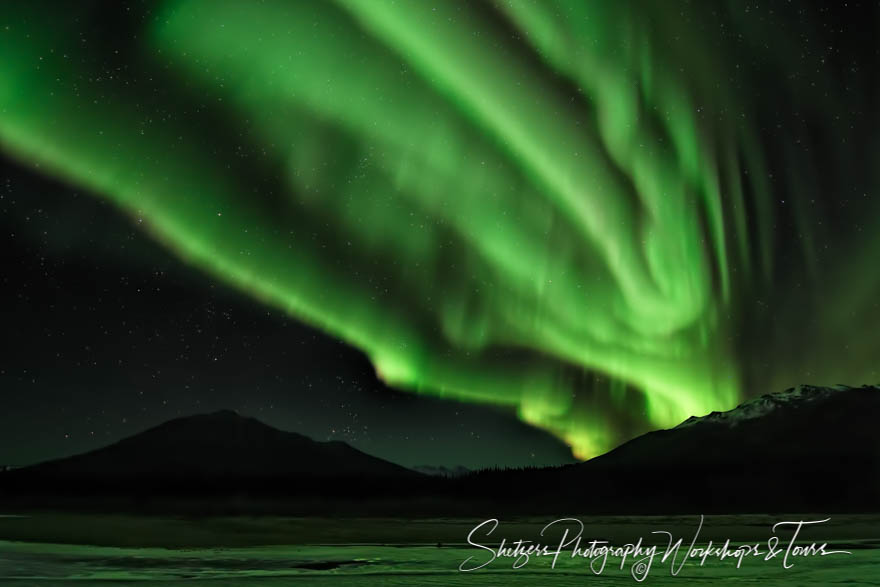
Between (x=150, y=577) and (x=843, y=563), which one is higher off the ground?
(x=150, y=577)

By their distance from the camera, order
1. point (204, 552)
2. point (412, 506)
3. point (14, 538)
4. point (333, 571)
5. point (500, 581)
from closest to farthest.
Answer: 1. point (500, 581)
2. point (333, 571)
3. point (204, 552)
4. point (14, 538)
5. point (412, 506)

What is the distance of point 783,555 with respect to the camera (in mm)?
45469

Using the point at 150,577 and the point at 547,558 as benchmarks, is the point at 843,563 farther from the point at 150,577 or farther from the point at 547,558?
the point at 150,577

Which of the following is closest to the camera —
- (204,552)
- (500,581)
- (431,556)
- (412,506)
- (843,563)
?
(500,581)

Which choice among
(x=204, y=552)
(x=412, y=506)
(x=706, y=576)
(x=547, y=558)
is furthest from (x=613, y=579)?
(x=412, y=506)

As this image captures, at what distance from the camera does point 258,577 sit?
3284 cm

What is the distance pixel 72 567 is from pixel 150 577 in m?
6.43

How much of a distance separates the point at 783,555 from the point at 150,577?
30439 millimetres

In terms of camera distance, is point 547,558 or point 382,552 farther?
point 382,552

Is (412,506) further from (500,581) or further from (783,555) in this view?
(500,581)

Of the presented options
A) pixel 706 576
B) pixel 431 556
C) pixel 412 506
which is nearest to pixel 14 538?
pixel 431 556

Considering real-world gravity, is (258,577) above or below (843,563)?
above

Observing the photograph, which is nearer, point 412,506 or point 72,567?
point 72,567

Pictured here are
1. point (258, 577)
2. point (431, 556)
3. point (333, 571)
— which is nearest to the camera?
point (258, 577)
